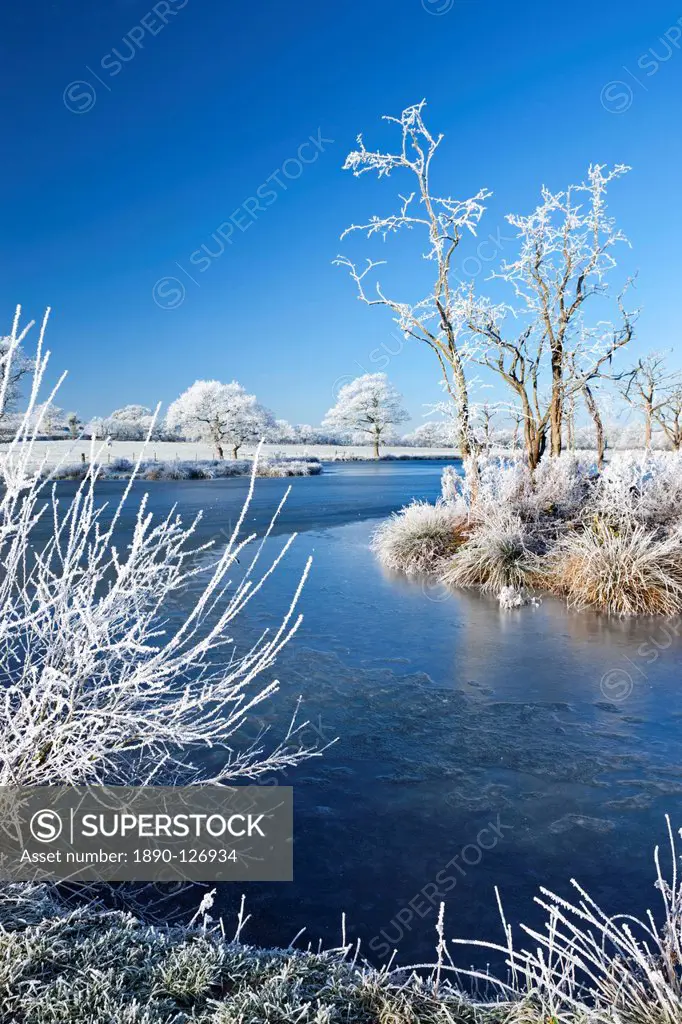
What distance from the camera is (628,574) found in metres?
6.98

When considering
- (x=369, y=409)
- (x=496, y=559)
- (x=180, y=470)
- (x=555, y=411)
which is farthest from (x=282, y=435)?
(x=496, y=559)

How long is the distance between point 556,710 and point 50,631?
10.7 ft

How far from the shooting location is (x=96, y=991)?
5.88 feet

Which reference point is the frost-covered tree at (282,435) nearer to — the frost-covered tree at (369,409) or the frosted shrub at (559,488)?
the frost-covered tree at (369,409)

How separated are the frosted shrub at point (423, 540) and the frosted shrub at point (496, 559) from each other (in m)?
0.84

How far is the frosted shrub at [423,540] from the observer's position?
951 cm

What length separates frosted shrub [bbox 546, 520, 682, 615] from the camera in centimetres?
686

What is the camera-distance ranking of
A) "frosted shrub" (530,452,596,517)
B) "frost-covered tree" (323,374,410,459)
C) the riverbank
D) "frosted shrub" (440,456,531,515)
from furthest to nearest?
"frost-covered tree" (323,374,410,459) < "frosted shrub" (530,452,596,517) < "frosted shrub" (440,456,531,515) < the riverbank

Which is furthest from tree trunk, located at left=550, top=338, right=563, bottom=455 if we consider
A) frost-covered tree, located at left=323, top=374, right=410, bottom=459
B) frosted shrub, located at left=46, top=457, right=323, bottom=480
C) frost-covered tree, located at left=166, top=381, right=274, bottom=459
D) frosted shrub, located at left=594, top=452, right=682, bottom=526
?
frost-covered tree, located at left=323, top=374, right=410, bottom=459

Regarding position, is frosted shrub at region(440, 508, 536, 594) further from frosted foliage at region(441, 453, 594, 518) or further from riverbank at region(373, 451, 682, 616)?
frosted foliage at region(441, 453, 594, 518)

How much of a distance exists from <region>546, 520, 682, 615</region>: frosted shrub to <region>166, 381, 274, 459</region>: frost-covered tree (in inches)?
1957

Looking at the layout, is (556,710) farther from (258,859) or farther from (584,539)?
(584,539)

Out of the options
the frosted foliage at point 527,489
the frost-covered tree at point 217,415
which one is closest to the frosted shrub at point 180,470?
the frost-covered tree at point 217,415

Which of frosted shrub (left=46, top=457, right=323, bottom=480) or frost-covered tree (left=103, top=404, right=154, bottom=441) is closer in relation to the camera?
frosted shrub (left=46, top=457, right=323, bottom=480)
